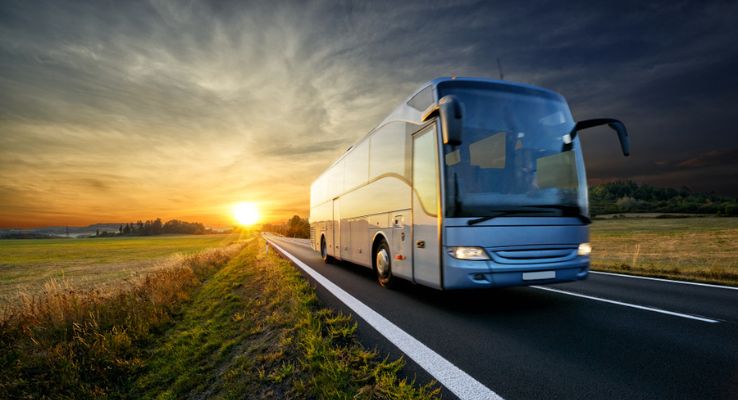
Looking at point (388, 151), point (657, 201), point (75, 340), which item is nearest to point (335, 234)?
point (388, 151)

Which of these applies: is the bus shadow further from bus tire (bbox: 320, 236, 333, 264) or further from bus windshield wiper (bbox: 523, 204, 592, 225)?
bus tire (bbox: 320, 236, 333, 264)

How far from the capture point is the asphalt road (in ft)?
9.23

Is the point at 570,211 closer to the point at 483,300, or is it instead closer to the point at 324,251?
the point at 483,300

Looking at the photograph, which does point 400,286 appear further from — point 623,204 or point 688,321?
point 623,204

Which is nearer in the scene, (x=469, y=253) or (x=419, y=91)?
(x=469, y=253)

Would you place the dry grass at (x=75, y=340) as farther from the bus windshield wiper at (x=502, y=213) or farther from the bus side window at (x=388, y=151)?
the bus side window at (x=388, y=151)

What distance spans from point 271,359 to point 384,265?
3803 mm

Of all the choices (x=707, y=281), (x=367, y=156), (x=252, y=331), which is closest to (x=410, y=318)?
(x=252, y=331)

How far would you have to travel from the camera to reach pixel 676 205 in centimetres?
6419

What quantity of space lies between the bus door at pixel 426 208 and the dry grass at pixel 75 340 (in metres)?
4.50

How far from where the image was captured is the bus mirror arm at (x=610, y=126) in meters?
5.53

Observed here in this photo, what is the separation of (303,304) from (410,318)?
1.77m

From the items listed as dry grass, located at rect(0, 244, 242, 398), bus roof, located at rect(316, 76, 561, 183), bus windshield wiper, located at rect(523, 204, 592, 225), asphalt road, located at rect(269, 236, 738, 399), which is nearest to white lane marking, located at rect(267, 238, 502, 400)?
asphalt road, located at rect(269, 236, 738, 399)

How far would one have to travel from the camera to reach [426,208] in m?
5.41
